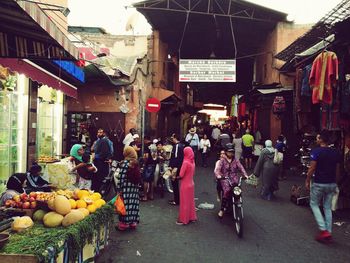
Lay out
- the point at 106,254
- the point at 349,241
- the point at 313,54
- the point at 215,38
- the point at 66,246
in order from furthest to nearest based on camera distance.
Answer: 1. the point at 215,38
2. the point at 313,54
3. the point at 349,241
4. the point at 106,254
5. the point at 66,246

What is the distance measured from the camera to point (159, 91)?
23469 millimetres

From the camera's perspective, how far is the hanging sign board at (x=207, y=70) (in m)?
17.1

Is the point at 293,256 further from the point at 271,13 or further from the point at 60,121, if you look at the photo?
the point at 271,13

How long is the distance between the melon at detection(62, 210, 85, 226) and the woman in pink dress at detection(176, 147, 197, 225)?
3.58 metres

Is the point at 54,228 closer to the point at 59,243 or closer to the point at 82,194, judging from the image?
the point at 59,243

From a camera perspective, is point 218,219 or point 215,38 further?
point 215,38

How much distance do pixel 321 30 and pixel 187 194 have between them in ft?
24.5

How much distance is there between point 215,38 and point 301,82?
50.8ft

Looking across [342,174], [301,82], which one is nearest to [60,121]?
[301,82]

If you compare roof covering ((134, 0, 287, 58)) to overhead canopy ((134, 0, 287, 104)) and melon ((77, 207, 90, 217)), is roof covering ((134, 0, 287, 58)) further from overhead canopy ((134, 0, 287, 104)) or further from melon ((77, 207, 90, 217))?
melon ((77, 207, 90, 217))

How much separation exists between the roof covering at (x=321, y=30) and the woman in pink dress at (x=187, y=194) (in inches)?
173

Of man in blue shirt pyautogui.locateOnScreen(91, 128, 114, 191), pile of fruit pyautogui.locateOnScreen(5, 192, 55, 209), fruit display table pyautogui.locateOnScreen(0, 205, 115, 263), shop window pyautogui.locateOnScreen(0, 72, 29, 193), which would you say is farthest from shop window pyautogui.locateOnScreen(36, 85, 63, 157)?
fruit display table pyautogui.locateOnScreen(0, 205, 115, 263)

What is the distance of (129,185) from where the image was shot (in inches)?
300

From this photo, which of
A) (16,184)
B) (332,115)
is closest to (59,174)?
(16,184)
